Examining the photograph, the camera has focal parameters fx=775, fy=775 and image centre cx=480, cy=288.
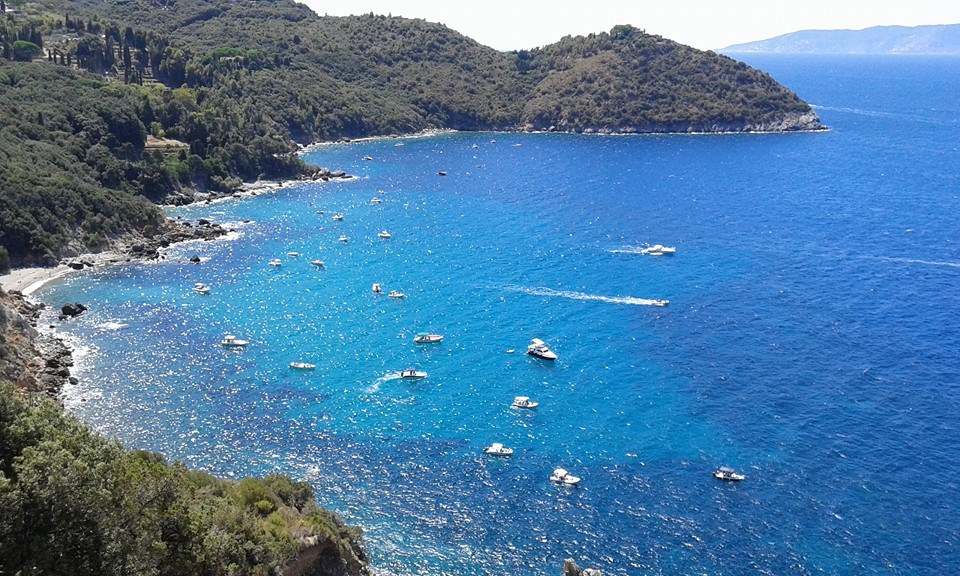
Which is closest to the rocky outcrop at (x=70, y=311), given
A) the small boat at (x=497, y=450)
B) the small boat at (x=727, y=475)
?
the small boat at (x=497, y=450)

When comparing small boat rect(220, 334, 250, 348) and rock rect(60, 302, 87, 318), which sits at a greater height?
rock rect(60, 302, 87, 318)

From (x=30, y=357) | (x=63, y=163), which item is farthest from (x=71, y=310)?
(x=63, y=163)

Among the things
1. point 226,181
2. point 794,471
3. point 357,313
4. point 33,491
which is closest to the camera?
point 33,491

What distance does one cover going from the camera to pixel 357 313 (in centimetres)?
8831

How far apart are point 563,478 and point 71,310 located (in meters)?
58.7

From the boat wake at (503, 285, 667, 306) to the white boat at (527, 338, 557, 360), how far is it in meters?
16.8

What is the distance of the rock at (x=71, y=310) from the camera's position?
83812 millimetres

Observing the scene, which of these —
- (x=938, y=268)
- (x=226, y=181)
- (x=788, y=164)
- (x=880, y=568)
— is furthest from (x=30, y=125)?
(x=788, y=164)

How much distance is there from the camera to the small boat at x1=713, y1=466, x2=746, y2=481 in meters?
56.4

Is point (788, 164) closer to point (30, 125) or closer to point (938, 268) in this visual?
point (938, 268)

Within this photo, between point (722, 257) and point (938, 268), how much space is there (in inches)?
1122

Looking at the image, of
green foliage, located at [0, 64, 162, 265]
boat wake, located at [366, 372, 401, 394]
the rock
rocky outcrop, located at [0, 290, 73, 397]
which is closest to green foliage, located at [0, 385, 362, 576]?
boat wake, located at [366, 372, 401, 394]

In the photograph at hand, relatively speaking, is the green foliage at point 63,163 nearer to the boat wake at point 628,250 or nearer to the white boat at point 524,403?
the white boat at point 524,403

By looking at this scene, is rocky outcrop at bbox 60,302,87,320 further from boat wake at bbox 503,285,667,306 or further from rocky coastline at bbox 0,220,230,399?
boat wake at bbox 503,285,667,306
